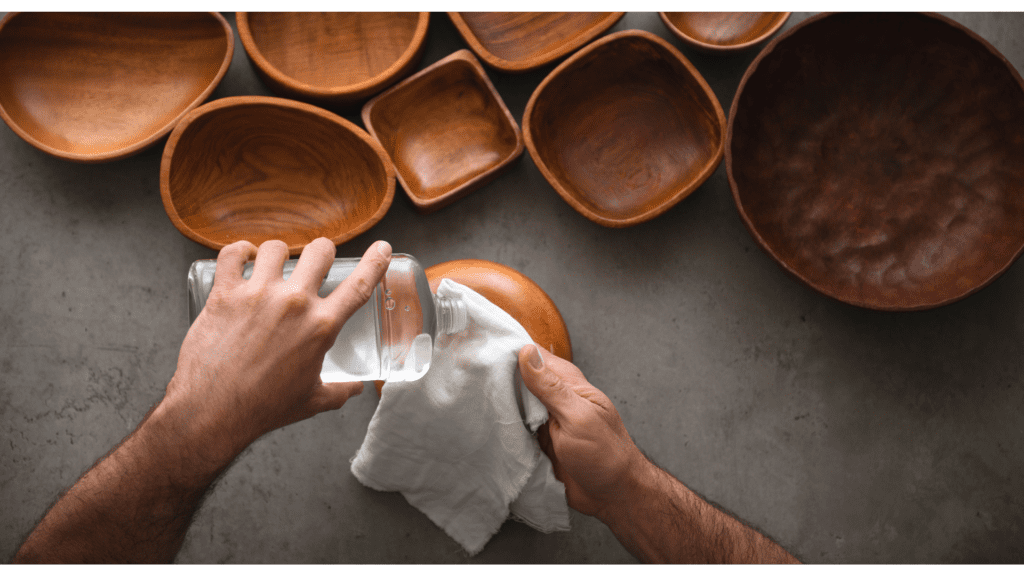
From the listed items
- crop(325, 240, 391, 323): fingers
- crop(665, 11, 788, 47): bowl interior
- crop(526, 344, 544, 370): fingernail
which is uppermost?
crop(665, 11, 788, 47): bowl interior

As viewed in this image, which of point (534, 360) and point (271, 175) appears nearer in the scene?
point (534, 360)

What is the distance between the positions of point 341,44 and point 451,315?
99cm

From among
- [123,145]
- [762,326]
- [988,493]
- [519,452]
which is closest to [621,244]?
[762,326]

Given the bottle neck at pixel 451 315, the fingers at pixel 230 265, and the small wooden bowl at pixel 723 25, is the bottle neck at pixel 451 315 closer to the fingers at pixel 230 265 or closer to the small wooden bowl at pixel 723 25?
the fingers at pixel 230 265

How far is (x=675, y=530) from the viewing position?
1.27m

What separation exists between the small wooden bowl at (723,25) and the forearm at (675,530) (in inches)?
46.9

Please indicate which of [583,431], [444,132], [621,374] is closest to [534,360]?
[583,431]

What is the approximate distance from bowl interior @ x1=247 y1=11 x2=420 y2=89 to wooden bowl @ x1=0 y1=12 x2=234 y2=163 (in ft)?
0.55

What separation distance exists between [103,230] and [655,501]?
5.41 ft

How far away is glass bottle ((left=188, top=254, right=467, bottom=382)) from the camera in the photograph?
1.12 metres

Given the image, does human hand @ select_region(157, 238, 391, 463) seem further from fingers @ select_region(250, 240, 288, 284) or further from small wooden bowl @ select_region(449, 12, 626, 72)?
small wooden bowl @ select_region(449, 12, 626, 72)

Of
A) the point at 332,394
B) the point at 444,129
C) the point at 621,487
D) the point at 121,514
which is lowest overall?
the point at 621,487

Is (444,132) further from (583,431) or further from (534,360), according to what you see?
(583,431)

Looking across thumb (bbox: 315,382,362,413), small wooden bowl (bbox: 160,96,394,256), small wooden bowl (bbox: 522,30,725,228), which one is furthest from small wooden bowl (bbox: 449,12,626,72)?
thumb (bbox: 315,382,362,413)
